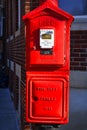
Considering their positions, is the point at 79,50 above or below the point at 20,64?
above

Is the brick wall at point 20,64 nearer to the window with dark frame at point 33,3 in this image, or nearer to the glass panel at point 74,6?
the window with dark frame at point 33,3

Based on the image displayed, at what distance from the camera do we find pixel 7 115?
10.5 meters

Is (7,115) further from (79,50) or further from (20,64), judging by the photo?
(79,50)

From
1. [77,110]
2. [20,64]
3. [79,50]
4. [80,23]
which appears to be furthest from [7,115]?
[80,23]

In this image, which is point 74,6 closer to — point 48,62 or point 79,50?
point 79,50

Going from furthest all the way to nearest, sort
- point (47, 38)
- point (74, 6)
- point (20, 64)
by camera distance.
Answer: point (20, 64), point (74, 6), point (47, 38)

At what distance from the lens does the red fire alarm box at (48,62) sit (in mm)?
→ 4234

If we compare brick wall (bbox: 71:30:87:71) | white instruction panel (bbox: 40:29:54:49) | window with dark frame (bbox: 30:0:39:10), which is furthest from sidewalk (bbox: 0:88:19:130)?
white instruction panel (bbox: 40:29:54:49)

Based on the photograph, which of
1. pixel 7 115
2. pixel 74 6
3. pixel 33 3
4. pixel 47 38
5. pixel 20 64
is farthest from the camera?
pixel 7 115

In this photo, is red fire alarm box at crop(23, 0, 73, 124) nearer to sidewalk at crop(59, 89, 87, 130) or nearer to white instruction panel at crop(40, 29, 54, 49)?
white instruction panel at crop(40, 29, 54, 49)

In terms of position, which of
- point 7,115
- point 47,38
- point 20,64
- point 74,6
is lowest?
point 7,115

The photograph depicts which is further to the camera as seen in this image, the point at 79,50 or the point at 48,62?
the point at 79,50

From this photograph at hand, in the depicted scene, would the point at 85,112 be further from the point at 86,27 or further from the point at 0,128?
the point at 0,128

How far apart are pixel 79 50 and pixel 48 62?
2.45m
